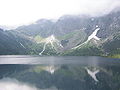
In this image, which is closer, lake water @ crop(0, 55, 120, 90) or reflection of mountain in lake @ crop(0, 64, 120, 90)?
lake water @ crop(0, 55, 120, 90)

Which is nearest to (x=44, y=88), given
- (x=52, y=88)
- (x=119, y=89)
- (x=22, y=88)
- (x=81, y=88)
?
(x=52, y=88)

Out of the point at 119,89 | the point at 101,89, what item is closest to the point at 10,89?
the point at 101,89

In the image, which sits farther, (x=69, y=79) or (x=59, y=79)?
(x=69, y=79)

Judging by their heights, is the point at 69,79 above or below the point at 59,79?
below

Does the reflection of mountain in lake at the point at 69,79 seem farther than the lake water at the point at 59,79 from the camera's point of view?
Yes

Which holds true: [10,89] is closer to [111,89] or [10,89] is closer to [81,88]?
[81,88]

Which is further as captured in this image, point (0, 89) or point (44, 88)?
point (44, 88)

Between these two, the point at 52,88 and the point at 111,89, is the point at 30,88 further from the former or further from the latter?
the point at 111,89

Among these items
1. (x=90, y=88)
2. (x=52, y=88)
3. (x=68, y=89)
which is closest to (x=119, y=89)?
(x=90, y=88)
